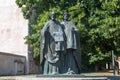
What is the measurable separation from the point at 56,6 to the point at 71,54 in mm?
10376

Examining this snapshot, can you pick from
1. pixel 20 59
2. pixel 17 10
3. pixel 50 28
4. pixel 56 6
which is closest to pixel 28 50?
pixel 20 59

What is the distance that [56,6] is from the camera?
69.9 feet

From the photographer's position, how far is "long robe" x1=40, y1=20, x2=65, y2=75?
1112 cm

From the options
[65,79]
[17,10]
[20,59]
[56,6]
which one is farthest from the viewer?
[17,10]

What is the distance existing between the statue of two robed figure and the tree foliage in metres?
7.86

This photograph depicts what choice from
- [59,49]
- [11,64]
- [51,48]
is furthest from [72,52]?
[11,64]

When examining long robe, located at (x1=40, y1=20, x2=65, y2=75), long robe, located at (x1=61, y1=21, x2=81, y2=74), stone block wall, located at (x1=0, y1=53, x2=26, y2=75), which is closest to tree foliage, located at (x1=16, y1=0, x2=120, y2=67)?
long robe, located at (x1=61, y1=21, x2=81, y2=74)

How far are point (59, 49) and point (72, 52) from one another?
0.60 m

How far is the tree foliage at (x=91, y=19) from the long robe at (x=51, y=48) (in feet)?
26.1

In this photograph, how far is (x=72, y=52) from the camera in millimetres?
11367

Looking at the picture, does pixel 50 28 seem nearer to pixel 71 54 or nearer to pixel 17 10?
pixel 71 54

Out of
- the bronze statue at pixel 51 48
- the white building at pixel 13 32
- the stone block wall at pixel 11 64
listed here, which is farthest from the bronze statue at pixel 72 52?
the white building at pixel 13 32

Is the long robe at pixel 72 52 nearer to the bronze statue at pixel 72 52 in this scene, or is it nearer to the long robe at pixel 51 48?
the bronze statue at pixel 72 52

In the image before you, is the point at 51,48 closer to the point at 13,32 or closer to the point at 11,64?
the point at 11,64
